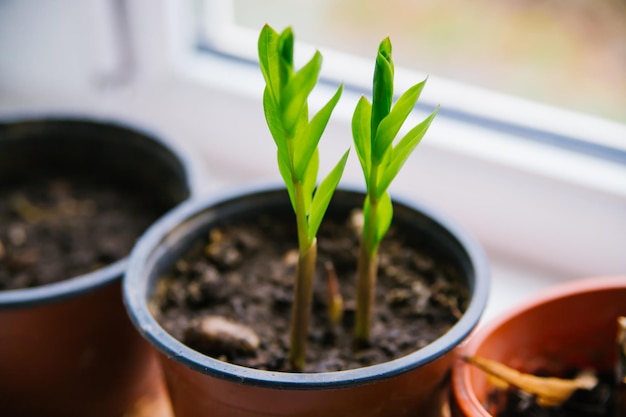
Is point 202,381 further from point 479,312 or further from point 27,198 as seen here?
point 27,198

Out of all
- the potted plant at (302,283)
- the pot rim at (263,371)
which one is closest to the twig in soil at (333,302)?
the potted plant at (302,283)

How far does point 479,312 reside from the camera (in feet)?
2.02

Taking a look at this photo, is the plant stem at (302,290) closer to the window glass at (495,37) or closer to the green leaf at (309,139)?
the green leaf at (309,139)

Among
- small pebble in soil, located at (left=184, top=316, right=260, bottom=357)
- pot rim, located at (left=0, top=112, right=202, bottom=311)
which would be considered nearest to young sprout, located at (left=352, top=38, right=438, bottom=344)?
small pebble in soil, located at (left=184, top=316, right=260, bottom=357)

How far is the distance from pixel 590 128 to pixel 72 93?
2.44ft

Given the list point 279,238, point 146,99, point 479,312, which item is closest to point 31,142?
point 146,99

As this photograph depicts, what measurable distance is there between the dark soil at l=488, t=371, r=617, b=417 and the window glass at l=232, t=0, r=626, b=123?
0.34 m

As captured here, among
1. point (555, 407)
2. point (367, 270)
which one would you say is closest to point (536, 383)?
point (555, 407)

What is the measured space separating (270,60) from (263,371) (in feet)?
0.76

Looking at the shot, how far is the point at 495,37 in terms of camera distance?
0.96 m

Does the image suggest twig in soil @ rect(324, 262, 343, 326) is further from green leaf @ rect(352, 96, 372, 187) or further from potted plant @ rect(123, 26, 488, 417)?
green leaf @ rect(352, 96, 372, 187)

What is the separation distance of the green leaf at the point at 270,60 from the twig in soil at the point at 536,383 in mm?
292

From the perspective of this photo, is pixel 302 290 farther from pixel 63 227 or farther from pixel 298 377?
pixel 63 227

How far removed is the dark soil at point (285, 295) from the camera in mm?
675
